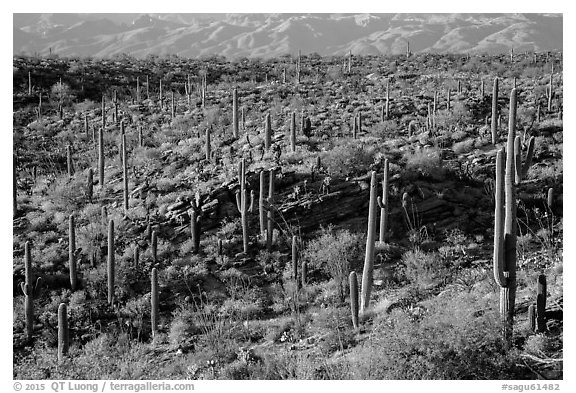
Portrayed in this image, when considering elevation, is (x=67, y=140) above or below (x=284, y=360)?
above

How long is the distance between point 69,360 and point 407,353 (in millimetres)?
9285

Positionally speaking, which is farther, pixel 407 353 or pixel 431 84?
pixel 431 84

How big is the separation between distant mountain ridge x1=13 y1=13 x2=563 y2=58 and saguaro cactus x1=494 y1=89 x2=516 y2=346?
12208 centimetres

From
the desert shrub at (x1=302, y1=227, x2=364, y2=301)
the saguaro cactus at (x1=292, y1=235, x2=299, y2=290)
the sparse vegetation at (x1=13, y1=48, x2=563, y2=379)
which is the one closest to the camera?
the sparse vegetation at (x1=13, y1=48, x2=563, y2=379)

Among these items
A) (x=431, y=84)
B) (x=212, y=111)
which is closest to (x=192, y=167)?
(x=212, y=111)

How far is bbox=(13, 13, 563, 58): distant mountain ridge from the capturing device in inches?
5463

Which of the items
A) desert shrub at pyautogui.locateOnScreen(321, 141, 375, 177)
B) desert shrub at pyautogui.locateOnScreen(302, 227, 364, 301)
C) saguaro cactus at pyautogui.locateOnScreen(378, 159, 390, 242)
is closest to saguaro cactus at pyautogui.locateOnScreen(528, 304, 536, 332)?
desert shrub at pyautogui.locateOnScreen(302, 227, 364, 301)

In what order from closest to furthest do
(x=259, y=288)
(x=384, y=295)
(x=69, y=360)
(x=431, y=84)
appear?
(x=69, y=360) < (x=384, y=295) < (x=259, y=288) < (x=431, y=84)

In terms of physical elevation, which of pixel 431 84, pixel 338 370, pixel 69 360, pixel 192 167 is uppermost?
pixel 431 84

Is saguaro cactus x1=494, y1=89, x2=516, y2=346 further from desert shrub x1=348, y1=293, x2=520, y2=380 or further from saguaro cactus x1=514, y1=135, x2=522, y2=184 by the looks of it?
desert shrub x1=348, y1=293, x2=520, y2=380

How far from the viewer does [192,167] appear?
89.1ft

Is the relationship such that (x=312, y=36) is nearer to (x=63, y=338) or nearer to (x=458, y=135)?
(x=458, y=135)

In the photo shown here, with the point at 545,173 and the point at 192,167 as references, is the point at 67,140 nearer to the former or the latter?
the point at 192,167

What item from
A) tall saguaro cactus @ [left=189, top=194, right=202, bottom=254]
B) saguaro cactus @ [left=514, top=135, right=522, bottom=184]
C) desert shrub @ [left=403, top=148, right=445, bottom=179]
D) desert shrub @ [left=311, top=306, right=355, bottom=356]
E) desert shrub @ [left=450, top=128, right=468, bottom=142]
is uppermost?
saguaro cactus @ [left=514, top=135, right=522, bottom=184]
